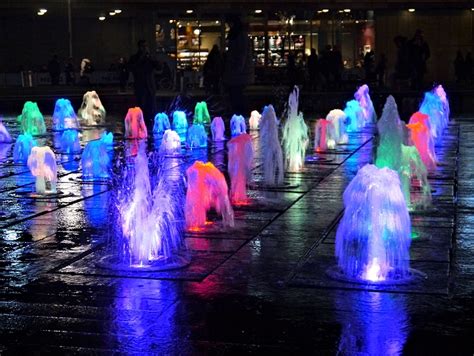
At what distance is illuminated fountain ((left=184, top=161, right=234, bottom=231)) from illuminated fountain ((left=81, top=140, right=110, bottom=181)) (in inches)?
156

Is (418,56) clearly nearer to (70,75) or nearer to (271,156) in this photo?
(70,75)

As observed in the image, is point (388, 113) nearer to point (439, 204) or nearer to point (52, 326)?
point (439, 204)

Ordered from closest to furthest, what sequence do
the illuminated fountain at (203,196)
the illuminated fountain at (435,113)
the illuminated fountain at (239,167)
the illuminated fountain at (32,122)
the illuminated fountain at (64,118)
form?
1. the illuminated fountain at (203,196)
2. the illuminated fountain at (239,167)
3. the illuminated fountain at (435,113)
4. the illuminated fountain at (32,122)
5. the illuminated fountain at (64,118)

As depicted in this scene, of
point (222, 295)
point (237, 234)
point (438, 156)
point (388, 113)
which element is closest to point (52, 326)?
point (222, 295)

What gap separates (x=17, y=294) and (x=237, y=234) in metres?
2.71

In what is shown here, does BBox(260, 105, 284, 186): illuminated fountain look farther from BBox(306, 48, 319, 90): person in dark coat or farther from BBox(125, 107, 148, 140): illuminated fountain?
BBox(306, 48, 319, 90): person in dark coat

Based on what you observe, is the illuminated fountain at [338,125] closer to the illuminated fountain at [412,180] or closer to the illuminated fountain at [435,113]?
the illuminated fountain at [435,113]

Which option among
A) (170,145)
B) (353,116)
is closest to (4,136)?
(170,145)

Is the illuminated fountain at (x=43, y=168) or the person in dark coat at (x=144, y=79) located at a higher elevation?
the person in dark coat at (x=144, y=79)

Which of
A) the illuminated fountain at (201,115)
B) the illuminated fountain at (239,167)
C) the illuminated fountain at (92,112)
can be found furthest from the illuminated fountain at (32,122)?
the illuminated fountain at (239,167)

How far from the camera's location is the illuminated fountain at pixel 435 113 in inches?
762

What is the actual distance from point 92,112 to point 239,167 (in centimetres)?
1495

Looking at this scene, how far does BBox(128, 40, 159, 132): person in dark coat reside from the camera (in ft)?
67.3

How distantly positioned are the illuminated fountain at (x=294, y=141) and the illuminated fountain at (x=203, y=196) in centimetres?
420
